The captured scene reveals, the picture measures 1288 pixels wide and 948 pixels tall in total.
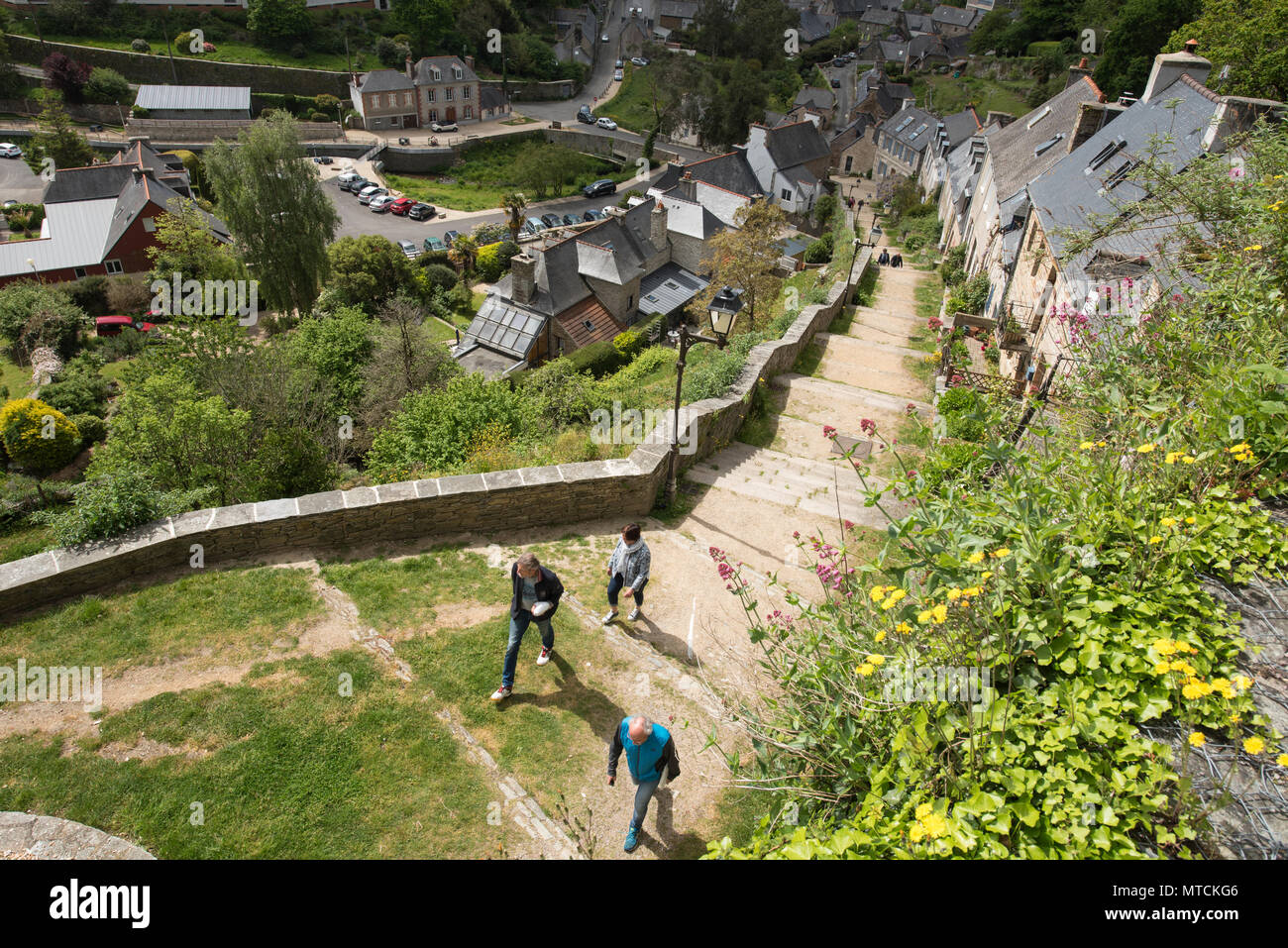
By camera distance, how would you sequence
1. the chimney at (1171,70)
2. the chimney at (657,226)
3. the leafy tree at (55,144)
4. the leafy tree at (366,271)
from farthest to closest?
the leafy tree at (55,144) → the chimney at (657,226) → the leafy tree at (366,271) → the chimney at (1171,70)

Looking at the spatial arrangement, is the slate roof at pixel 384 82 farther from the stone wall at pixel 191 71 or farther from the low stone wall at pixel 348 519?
the low stone wall at pixel 348 519

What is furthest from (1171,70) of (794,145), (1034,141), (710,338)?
(794,145)

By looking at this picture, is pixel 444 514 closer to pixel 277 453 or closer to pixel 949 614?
pixel 277 453

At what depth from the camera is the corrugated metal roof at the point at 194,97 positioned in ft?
190

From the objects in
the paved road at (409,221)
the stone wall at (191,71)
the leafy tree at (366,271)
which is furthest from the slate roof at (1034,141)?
Result: the stone wall at (191,71)

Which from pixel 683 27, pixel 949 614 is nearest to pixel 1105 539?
pixel 949 614

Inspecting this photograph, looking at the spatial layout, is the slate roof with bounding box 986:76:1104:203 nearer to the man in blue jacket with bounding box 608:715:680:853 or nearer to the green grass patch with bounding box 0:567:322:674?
the man in blue jacket with bounding box 608:715:680:853

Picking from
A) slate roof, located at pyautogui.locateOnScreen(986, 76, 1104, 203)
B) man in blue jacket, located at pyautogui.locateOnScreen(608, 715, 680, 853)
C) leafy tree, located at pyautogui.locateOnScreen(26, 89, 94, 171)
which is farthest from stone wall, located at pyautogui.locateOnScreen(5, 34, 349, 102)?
man in blue jacket, located at pyautogui.locateOnScreen(608, 715, 680, 853)

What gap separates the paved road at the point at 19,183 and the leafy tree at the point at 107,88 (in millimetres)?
10474

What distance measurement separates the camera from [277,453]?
988 cm

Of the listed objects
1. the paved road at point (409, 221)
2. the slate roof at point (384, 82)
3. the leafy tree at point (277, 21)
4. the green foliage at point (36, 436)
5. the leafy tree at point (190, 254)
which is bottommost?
the green foliage at point (36, 436)

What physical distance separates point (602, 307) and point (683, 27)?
74.1 m

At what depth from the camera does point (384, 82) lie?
205ft
